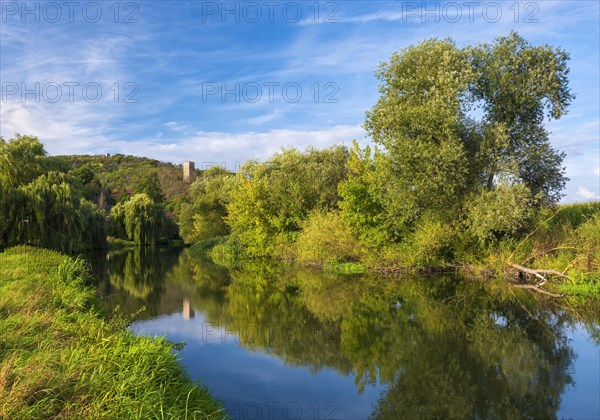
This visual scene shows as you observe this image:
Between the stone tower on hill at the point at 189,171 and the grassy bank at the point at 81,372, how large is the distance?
84.5m

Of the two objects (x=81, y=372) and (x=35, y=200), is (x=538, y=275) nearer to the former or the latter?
(x=81, y=372)

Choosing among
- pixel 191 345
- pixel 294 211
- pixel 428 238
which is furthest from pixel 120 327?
pixel 294 211

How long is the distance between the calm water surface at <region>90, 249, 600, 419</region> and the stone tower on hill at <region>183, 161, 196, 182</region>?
76.3 meters

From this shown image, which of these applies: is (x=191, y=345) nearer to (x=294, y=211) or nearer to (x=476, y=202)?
(x=476, y=202)

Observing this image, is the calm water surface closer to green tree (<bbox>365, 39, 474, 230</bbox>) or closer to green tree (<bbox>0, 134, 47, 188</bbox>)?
green tree (<bbox>365, 39, 474, 230</bbox>)

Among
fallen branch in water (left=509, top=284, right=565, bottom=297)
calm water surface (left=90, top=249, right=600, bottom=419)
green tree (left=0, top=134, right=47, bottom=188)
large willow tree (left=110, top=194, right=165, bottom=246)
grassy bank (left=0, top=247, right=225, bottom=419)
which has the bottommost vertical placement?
calm water surface (left=90, top=249, right=600, bottom=419)

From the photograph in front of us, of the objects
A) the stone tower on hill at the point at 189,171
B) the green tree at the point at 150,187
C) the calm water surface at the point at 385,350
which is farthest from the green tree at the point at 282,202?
the stone tower on hill at the point at 189,171

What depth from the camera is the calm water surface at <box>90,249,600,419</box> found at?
7512 millimetres

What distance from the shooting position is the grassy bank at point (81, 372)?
5.20 meters

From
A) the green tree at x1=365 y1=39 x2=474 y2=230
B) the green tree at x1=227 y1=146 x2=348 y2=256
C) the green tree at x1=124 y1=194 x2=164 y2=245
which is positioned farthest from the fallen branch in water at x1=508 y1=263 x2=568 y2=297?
the green tree at x1=124 y1=194 x2=164 y2=245

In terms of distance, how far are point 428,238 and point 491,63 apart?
8931 mm

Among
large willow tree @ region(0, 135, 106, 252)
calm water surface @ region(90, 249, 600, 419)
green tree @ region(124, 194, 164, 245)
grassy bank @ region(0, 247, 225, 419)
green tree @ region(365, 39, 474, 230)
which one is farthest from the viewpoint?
green tree @ region(124, 194, 164, 245)

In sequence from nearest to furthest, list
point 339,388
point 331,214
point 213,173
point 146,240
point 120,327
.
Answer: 1. point 339,388
2. point 120,327
3. point 331,214
4. point 146,240
5. point 213,173

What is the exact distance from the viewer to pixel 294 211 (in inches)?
1304
